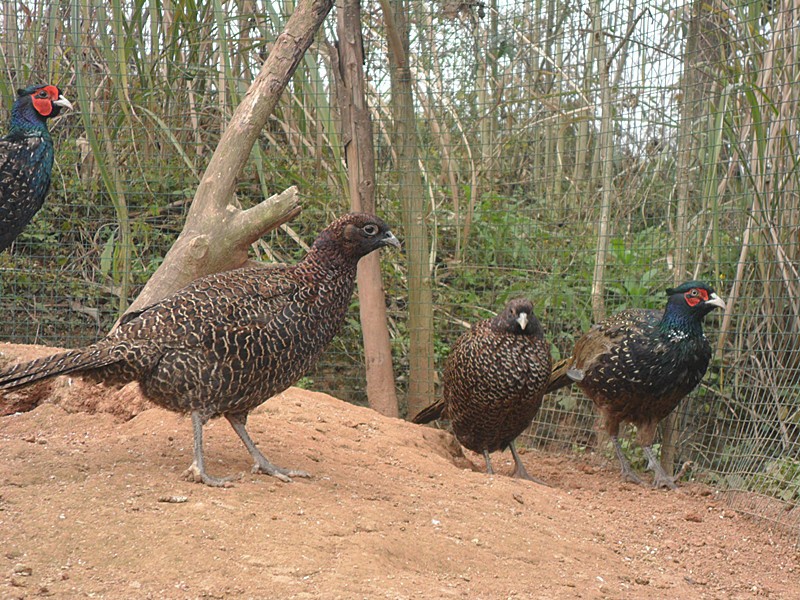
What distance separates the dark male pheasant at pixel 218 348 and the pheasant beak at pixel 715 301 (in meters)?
2.68

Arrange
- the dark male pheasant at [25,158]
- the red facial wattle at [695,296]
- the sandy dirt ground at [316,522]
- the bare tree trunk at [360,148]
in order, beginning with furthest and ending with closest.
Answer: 1. the bare tree trunk at [360,148]
2. the red facial wattle at [695,296]
3. the dark male pheasant at [25,158]
4. the sandy dirt ground at [316,522]

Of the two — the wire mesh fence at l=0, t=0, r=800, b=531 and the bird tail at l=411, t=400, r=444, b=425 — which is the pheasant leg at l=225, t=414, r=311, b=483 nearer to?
the wire mesh fence at l=0, t=0, r=800, b=531

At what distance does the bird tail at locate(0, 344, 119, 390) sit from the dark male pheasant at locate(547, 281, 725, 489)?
3318mm

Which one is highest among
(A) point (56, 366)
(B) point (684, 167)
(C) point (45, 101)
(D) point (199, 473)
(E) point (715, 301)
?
(C) point (45, 101)

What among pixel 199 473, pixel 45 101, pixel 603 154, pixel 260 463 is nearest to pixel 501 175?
pixel 603 154

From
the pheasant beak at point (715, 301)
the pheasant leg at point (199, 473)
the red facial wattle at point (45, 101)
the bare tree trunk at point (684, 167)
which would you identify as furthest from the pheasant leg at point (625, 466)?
the red facial wattle at point (45, 101)

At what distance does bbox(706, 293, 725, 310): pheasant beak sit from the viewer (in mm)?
5422

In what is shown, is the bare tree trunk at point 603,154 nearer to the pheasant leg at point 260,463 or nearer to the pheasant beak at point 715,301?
the pheasant beak at point 715,301

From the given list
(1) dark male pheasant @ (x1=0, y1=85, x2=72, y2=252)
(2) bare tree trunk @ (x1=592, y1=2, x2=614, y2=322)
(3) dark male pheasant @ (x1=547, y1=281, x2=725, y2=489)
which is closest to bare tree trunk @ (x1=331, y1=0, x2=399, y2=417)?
(3) dark male pheasant @ (x1=547, y1=281, x2=725, y2=489)

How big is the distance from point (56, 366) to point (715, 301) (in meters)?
3.90

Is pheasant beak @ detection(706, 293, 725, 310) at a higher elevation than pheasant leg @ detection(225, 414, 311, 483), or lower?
higher

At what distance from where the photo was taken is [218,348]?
141 inches

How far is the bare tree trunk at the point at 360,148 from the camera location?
19.0 feet

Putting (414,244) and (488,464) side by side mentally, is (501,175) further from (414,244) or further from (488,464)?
(488,464)
